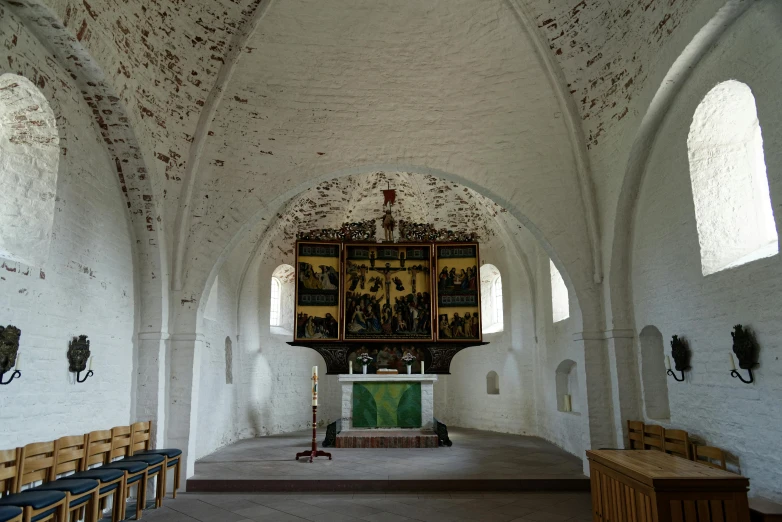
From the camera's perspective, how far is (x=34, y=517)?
5.14 m

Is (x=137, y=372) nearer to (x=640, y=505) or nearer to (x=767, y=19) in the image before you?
(x=640, y=505)

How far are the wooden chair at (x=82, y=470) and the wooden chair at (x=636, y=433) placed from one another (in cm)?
698

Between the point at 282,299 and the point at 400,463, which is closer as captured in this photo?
the point at 400,463

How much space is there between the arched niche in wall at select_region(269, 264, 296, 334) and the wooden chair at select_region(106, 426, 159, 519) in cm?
816

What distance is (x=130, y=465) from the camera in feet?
23.6

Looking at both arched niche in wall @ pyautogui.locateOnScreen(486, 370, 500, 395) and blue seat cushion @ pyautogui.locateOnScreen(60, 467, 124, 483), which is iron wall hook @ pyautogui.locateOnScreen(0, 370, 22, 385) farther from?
arched niche in wall @ pyautogui.locateOnScreen(486, 370, 500, 395)

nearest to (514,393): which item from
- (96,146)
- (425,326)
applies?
(425,326)

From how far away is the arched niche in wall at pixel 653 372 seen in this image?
864 centimetres

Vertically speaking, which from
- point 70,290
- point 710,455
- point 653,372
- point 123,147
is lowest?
point 710,455

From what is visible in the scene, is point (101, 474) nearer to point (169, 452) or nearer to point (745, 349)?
point (169, 452)

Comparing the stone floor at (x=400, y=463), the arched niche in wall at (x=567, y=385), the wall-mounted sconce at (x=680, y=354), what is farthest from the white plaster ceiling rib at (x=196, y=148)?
the arched niche in wall at (x=567, y=385)

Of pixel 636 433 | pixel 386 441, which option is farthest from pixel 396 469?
pixel 636 433

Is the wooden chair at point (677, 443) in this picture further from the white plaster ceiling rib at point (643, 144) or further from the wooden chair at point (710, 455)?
the white plaster ceiling rib at point (643, 144)

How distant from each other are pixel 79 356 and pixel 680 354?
7.73m
